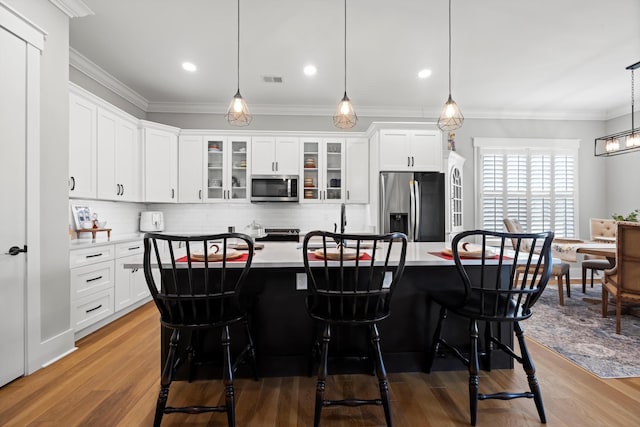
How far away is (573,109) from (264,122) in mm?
5086

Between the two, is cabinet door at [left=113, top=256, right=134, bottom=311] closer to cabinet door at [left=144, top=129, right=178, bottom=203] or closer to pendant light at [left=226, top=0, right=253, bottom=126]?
cabinet door at [left=144, top=129, right=178, bottom=203]

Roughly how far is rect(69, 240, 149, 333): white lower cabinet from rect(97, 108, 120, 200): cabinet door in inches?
26.1

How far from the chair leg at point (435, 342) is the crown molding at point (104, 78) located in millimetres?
4360

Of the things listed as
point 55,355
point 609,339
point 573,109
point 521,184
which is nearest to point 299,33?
point 55,355

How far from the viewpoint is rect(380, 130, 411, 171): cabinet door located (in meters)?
4.63

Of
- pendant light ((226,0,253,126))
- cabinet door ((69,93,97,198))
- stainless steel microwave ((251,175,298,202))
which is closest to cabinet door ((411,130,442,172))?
stainless steel microwave ((251,175,298,202))

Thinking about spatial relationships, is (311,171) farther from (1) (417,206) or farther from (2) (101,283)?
(2) (101,283)

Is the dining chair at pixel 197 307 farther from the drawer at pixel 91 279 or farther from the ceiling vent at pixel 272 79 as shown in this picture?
the ceiling vent at pixel 272 79

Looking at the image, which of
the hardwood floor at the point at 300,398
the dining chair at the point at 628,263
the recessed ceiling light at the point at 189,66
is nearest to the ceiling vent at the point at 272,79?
the recessed ceiling light at the point at 189,66

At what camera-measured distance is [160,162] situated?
15.2 ft

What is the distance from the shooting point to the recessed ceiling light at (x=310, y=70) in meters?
3.89

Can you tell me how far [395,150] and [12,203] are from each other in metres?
4.03

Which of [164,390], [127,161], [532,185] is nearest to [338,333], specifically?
[164,390]

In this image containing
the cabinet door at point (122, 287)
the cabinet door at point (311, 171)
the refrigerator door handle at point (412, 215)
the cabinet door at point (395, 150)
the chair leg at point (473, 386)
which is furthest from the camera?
the cabinet door at point (311, 171)
